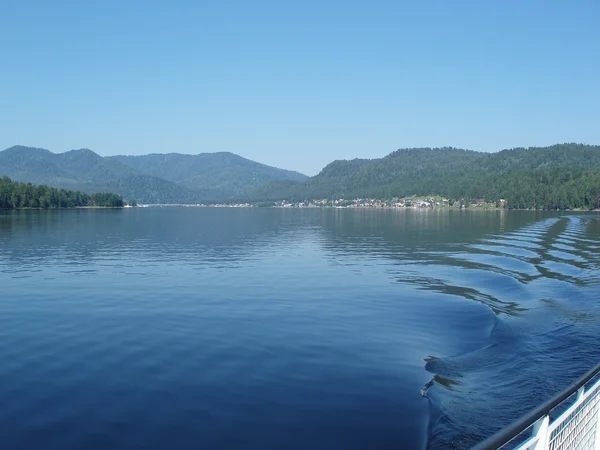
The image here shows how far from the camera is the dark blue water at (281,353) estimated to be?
41.8 feet

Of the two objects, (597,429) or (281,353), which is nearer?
(597,429)

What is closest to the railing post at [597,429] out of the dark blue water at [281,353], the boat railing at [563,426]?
the boat railing at [563,426]

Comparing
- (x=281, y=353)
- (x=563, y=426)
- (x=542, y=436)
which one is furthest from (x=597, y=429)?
(x=281, y=353)

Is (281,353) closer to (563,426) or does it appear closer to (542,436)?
(563,426)

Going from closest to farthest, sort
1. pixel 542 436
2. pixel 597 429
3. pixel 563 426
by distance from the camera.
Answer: pixel 542 436
pixel 563 426
pixel 597 429

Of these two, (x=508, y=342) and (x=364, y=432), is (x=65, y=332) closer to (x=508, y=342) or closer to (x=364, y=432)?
(x=364, y=432)

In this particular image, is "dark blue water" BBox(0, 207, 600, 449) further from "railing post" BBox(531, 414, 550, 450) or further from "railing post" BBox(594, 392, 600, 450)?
"railing post" BBox(531, 414, 550, 450)

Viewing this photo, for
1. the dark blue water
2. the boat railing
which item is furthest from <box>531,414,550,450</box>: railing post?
the dark blue water

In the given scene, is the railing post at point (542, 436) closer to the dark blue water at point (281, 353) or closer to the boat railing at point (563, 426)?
the boat railing at point (563, 426)

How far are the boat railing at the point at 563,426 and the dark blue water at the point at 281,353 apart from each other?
16.2 feet

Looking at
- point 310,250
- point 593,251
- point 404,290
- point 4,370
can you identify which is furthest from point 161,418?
point 593,251

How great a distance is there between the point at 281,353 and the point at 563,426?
1298 centimetres

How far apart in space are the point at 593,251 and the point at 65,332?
5300 cm

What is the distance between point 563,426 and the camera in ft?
21.4
